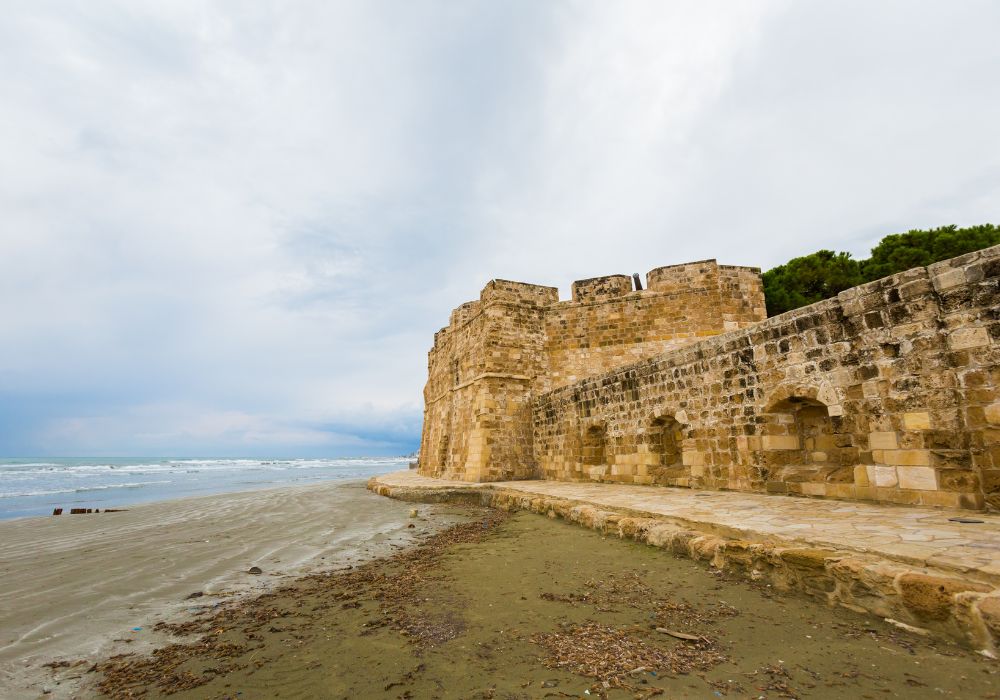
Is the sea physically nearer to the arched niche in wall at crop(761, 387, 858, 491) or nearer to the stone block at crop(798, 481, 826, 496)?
the arched niche in wall at crop(761, 387, 858, 491)

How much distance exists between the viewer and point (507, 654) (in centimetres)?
269

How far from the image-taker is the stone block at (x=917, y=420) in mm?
4433

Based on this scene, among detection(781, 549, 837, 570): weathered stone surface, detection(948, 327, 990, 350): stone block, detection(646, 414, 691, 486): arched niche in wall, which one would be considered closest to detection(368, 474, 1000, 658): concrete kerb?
detection(781, 549, 837, 570): weathered stone surface

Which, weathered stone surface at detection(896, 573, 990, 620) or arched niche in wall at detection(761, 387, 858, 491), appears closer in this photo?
weathered stone surface at detection(896, 573, 990, 620)

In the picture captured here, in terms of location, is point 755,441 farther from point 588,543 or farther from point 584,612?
point 584,612

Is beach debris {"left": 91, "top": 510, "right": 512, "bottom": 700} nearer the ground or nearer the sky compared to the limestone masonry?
nearer the ground

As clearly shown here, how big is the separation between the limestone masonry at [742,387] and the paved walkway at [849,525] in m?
0.47

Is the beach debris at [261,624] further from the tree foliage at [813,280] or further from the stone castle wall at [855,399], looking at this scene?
the tree foliage at [813,280]

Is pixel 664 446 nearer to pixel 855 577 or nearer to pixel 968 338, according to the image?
pixel 968 338

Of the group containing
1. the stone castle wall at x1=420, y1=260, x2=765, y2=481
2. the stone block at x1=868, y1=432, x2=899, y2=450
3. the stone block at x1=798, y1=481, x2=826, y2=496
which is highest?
the stone castle wall at x1=420, y1=260, x2=765, y2=481

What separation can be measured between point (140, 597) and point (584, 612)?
4.09 m

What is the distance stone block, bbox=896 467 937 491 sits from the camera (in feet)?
14.3

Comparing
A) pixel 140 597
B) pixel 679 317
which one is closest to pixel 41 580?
pixel 140 597

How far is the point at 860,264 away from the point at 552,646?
23166 mm
